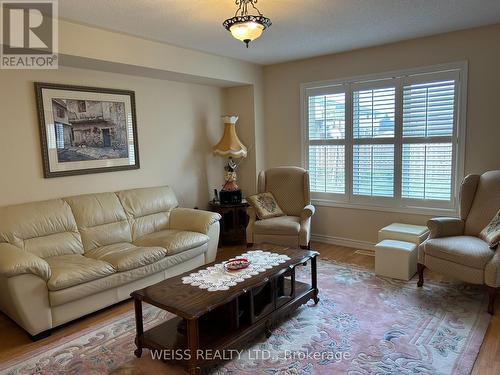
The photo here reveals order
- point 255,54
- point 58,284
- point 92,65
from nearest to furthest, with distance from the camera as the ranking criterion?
point 58,284 < point 92,65 < point 255,54

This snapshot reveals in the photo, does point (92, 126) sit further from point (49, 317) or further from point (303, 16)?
point (303, 16)

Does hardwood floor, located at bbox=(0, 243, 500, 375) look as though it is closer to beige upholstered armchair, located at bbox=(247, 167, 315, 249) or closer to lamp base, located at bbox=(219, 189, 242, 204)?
beige upholstered armchair, located at bbox=(247, 167, 315, 249)

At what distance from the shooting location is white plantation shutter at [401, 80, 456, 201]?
4.03m

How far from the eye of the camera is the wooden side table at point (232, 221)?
4918 mm

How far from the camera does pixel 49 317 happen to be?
9.20 feet

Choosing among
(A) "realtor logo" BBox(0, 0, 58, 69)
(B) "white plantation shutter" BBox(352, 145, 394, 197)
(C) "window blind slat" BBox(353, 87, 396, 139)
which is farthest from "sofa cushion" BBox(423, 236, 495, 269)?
(A) "realtor logo" BBox(0, 0, 58, 69)

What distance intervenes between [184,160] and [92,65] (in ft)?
5.54

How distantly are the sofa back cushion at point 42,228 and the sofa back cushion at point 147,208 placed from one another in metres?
0.61

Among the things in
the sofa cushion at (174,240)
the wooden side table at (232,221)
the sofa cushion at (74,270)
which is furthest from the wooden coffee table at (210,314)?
the wooden side table at (232,221)

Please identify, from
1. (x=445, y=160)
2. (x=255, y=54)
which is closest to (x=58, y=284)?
(x=255, y=54)

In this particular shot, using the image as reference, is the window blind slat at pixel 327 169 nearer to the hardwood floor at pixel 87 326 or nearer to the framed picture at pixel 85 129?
the hardwood floor at pixel 87 326

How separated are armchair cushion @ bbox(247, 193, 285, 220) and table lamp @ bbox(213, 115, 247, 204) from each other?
0.43m

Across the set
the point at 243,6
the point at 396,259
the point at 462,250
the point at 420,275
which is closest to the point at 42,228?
the point at 243,6

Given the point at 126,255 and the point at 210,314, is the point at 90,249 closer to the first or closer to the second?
the point at 126,255
